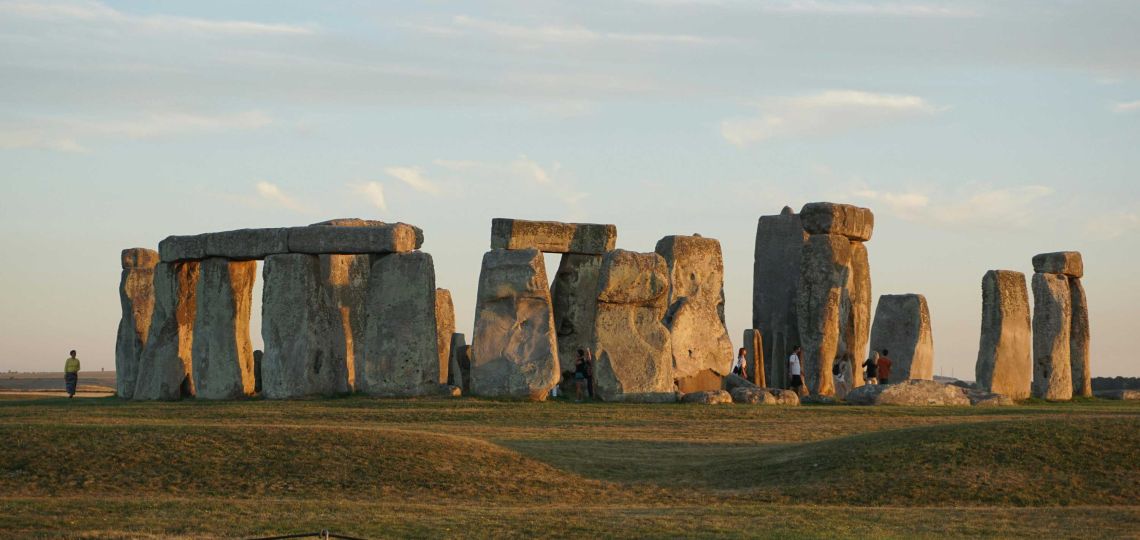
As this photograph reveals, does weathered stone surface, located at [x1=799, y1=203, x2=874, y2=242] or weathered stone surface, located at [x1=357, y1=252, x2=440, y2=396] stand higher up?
weathered stone surface, located at [x1=799, y1=203, x2=874, y2=242]

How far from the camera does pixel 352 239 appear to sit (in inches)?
1330

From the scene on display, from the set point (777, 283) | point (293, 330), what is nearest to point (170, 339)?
point (293, 330)

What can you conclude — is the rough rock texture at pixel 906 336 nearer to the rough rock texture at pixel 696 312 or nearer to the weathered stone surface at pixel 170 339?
the rough rock texture at pixel 696 312

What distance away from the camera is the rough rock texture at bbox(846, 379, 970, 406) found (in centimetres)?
3228

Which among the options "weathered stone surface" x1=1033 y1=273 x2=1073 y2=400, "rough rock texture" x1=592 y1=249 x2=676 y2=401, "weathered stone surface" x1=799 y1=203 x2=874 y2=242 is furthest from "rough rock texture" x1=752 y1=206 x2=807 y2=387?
"rough rock texture" x1=592 y1=249 x2=676 y2=401

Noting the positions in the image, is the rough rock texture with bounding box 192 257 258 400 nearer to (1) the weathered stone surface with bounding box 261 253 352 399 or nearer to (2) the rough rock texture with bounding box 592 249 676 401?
(1) the weathered stone surface with bounding box 261 253 352 399

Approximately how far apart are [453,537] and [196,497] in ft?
13.0

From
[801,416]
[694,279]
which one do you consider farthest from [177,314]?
Answer: [801,416]

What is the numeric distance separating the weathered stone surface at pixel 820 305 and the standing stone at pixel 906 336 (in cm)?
269

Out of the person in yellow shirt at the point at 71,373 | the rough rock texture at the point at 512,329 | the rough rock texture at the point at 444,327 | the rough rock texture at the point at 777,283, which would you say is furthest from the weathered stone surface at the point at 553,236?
the person in yellow shirt at the point at 71,373

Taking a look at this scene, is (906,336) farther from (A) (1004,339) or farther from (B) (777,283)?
(B) (777,283)

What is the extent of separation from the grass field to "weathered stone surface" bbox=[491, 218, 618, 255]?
9829mm

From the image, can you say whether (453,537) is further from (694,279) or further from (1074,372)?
(1074,372)

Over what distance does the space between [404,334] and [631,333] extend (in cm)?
Result: 438
